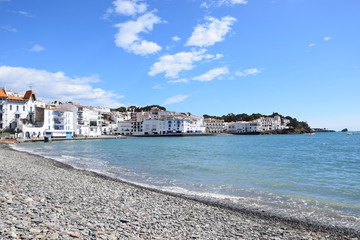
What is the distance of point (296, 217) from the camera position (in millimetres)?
8344

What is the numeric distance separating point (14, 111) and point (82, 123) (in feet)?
84.7

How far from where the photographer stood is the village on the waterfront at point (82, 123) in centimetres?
6256

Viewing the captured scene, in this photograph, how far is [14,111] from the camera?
62.7m

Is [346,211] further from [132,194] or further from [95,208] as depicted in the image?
[95,208]

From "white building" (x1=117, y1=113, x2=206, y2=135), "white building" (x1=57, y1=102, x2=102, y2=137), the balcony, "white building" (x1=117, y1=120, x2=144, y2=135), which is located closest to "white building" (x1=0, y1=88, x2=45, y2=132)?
the balcony

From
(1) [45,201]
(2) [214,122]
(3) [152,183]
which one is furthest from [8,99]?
(2) [214,122]

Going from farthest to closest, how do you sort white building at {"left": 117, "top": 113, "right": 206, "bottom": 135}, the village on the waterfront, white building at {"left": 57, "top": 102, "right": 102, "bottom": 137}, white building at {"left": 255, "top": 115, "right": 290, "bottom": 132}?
white building at {"left": 255, "top": 115, "right": 290, "bottom": 132} → white building at {"left": 117, "top": 113, "right": 206, "bottom": 135} → white building at {"left": 57, "top": 102, "right": 102, "bottom": 137} → the village on the waterfront

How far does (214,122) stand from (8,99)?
376ft

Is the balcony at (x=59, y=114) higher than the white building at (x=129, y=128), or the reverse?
the balcony at (x=59, y=114)

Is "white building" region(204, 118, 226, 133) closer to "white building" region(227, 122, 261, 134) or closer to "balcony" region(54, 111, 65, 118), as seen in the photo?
"white building" region(227, 122, 261, 134)

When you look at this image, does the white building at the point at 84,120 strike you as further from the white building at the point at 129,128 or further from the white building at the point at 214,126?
the white building at the point at 214,126

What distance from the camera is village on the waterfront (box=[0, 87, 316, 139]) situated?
62.6m

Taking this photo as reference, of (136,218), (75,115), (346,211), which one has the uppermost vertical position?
(75,115)

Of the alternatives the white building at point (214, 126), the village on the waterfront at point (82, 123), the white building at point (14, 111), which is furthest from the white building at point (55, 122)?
the white building at point (214, 126)
